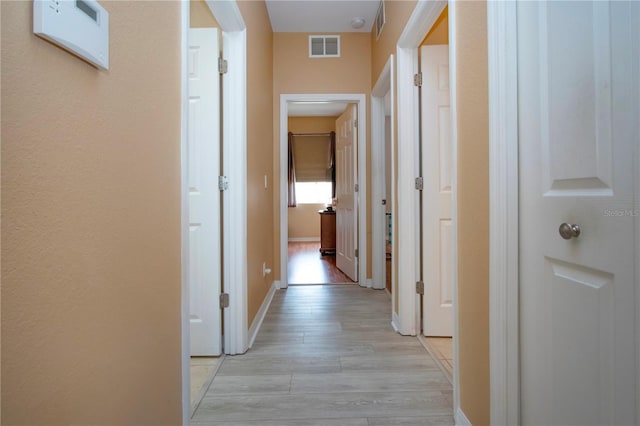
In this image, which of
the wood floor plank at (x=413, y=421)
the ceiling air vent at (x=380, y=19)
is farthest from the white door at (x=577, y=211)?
the ceiling air vent at (x=380, y=19)

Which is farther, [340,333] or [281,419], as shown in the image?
[340,333]

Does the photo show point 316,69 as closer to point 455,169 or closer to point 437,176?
point 437,176

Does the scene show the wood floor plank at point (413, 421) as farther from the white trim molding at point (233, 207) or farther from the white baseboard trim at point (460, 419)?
the white trim molding at point (233, 207)

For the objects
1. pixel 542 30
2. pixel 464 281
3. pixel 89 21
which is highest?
pixel 542 30

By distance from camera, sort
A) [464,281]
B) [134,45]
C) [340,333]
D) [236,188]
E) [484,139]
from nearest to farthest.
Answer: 1. [134,45]
2. [484,139]
3. [464,281]
4. [236,188]
5. [340,333]

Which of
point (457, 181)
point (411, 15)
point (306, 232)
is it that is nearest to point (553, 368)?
point (457, 181)

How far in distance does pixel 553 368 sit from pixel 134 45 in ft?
4.71

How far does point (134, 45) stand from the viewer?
0.84 metres

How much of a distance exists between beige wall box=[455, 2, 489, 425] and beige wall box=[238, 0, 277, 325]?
1343mm

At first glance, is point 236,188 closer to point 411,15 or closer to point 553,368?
point 411,15

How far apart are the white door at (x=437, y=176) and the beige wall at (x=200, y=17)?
54.7 inches

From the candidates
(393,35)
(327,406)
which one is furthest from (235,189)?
(393,35)

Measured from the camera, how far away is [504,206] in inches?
40.5

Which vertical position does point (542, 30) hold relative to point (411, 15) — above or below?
below
